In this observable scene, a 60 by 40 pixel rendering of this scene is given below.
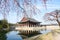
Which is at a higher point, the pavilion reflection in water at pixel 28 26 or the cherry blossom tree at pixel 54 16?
the cherry blossom tree at pixel 54 16

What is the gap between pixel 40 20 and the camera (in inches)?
86.7

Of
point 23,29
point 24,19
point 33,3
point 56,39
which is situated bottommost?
point 56,39

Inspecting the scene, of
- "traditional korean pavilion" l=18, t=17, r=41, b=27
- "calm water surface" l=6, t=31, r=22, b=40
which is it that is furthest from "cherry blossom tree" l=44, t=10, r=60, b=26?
"calm water surface" l=6, t=31, r=22, b=40

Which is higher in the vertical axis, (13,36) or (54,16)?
(54,16)

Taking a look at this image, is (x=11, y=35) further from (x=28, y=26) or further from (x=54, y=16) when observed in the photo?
(x=54, y=16)

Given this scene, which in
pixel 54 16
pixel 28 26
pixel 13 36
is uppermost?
pixel 54 16

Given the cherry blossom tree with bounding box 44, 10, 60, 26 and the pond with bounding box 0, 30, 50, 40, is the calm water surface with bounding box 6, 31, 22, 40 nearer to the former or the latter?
the pond with bounding box 0, 30, 50, 40

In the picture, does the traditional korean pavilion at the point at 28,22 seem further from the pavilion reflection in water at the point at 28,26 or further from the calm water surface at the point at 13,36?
the calm water surface at the point at 13,36

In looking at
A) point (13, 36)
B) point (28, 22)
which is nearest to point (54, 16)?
point (28, 22)

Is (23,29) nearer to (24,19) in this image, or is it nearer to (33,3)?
(24,19)

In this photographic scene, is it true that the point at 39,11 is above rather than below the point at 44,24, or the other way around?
above

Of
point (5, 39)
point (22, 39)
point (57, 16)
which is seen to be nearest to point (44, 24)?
point (57, 16)

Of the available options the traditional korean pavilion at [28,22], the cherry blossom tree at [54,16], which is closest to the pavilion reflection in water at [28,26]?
the traditional korean pavilion at [28,22]

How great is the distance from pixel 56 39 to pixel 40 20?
14.3 inches
